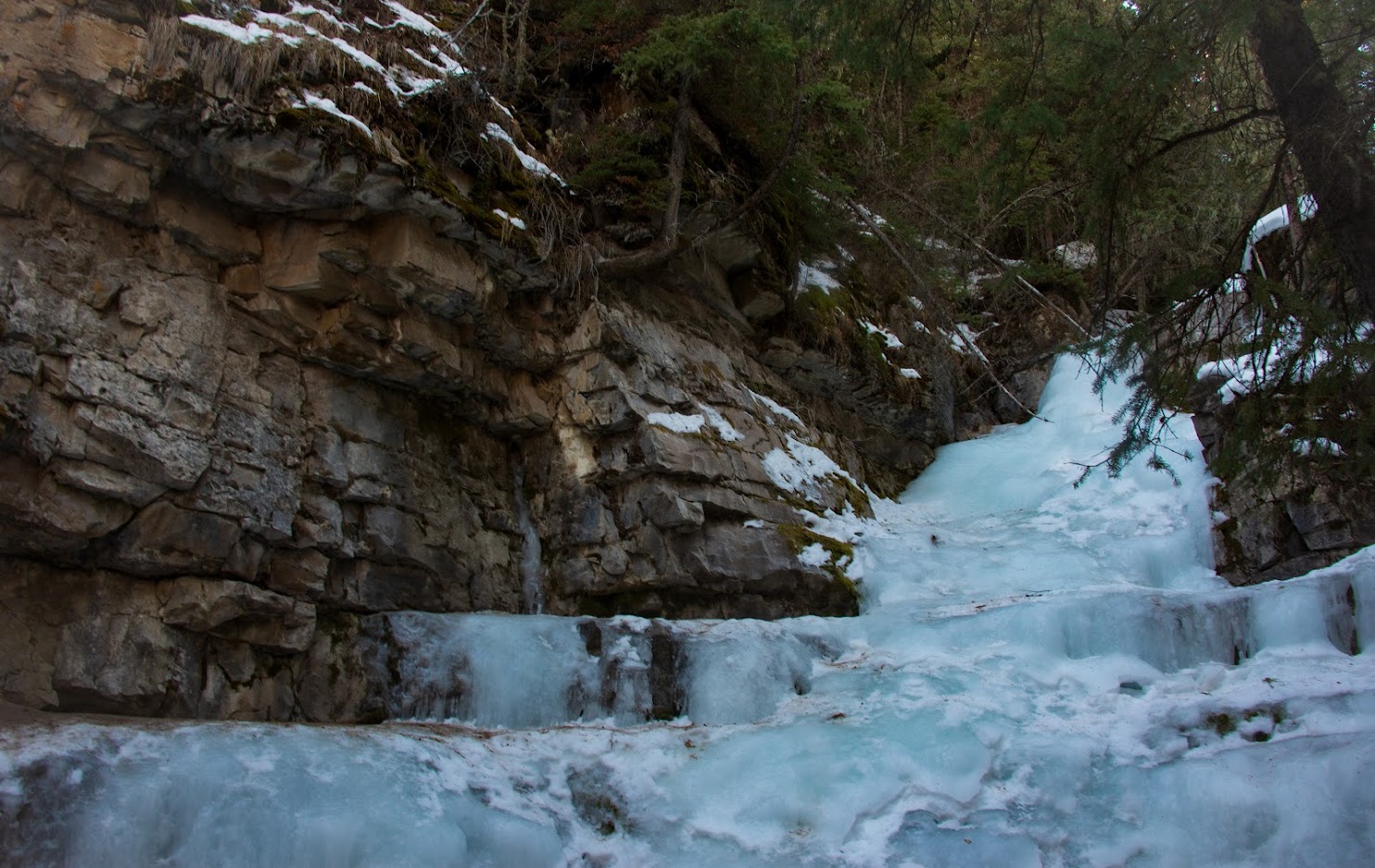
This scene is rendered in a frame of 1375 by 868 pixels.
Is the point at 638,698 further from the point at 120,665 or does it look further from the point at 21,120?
the point at 21,120

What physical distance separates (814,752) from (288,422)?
4458 mm

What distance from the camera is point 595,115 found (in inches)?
390

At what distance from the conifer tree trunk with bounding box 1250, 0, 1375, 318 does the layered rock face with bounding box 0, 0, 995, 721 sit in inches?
194

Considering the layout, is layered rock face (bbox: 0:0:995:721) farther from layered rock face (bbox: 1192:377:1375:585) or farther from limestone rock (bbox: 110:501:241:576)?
layered rock face (bbox: 1192:377:1375:585)

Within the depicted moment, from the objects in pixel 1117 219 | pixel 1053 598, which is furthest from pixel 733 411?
pixel 1117 219

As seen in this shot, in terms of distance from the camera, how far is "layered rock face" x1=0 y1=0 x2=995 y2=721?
5.46 m

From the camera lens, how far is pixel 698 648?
663 centimetres

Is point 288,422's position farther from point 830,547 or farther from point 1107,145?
point 1107,145

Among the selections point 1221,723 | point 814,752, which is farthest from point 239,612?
point 1221,723

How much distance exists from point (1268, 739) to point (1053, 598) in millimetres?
2150

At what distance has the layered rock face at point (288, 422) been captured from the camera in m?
5.46

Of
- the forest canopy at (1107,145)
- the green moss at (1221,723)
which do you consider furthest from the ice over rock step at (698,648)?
the forest canopy at (1107,145)

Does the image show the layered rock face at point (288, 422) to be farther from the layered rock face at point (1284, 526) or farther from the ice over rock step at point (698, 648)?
the layered rock face at point (1284, 526)

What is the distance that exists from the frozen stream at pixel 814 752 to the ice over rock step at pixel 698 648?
2 centimetres
